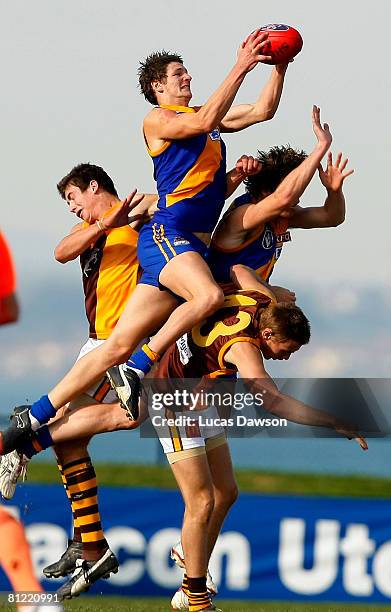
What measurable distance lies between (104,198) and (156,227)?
0.79 m

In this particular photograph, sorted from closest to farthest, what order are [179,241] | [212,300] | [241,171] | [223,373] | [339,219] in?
[212,300] < [223,373] < [179,241] < [241,171] < [339,219]

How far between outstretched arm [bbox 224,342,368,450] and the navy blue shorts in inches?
28.2

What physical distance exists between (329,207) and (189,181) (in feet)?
3.26

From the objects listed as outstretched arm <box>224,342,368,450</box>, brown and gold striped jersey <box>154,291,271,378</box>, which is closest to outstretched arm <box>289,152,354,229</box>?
brown and gold striped jersey <box>154,291,271,378</box>

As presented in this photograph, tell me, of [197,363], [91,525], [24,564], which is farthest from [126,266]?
[24,564]

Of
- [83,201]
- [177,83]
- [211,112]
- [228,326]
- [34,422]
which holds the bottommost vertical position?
[34,422]

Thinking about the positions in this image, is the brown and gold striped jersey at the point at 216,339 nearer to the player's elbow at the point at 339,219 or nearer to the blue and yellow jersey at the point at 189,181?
the blue and yellow jersey at the point at 189,181

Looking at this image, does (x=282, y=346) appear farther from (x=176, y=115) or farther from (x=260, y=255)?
(x=176, y=115)

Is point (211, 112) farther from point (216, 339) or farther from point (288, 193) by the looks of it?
point (216, 339)

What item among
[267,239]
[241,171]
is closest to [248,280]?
[267,239]

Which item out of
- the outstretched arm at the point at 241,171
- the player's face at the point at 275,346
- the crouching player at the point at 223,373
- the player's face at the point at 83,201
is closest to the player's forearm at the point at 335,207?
the outstretched arm at the point at 241,171

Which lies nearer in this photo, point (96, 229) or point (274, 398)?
point (274, 398)

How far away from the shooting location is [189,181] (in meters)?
7.83

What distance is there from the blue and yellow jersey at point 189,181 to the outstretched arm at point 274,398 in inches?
37.7
